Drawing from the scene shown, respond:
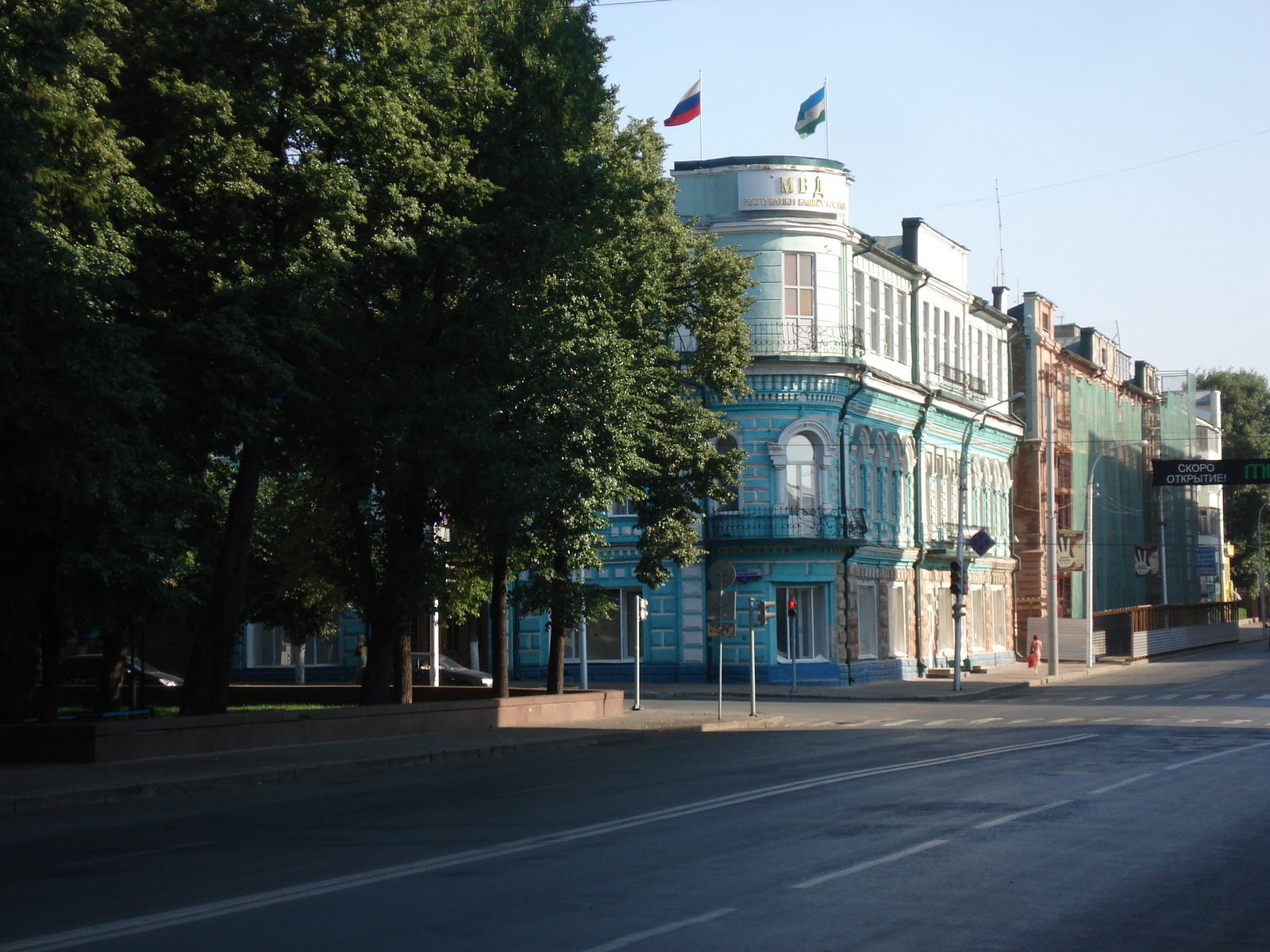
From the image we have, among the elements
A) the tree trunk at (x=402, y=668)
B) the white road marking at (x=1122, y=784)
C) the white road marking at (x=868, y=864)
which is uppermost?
the tree trunk at (x=402, y=668)

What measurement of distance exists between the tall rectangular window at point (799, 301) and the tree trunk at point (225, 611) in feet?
80.6

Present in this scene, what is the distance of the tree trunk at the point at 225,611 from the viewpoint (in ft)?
78.7

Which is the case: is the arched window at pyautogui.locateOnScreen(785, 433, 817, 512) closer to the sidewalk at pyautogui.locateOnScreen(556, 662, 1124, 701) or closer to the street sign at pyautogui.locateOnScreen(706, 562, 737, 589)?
the sidewalk at pyautogui.locateOnScreen(556, 662, 1124, 701)

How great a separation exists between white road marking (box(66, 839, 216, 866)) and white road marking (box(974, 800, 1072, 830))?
270 inches

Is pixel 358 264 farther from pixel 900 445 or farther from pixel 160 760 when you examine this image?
pixel 900 445

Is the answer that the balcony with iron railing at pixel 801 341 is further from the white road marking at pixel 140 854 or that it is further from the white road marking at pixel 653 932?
the white road marking at pixel 653 932

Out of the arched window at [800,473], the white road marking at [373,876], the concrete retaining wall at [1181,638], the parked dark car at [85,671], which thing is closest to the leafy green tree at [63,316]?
the white road marking at [373,876]

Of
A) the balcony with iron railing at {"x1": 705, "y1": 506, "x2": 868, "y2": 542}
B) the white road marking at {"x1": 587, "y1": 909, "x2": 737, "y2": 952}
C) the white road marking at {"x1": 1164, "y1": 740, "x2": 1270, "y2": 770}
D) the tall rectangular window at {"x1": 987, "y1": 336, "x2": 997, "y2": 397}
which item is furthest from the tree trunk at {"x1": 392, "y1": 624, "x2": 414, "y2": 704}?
the tall rectangular window at {"x1": 987, "y1": 336, "x2": 997, "y2": 397}

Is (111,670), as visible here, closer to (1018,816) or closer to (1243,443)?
(1018,816)

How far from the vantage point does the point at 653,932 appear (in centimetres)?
855

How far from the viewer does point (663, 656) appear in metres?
47.2

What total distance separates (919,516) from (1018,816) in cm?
3977

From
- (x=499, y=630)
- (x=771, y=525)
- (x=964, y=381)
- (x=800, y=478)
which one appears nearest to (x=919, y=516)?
(x=964, y=381)

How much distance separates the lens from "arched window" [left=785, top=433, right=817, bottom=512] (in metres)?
46.2
